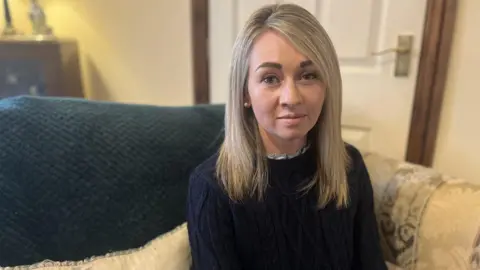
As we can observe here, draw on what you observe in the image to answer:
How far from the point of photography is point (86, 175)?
2.95ft

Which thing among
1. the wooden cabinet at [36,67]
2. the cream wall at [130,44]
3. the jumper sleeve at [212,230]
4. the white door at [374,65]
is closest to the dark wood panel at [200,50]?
the cream wall at [130,44]

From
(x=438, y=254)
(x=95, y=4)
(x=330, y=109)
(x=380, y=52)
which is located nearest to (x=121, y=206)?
(x=330, y=109)

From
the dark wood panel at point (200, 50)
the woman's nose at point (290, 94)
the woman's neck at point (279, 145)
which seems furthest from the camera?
the dark wood panel at point (200, 50)

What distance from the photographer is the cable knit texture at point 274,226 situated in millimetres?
859

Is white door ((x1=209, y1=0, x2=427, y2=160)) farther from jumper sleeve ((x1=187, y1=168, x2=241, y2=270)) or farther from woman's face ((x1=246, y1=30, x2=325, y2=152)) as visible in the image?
jumper sleeve ((x1=187, y1=168, x2=241, y2=270))

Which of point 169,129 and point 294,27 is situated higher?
point 294,27

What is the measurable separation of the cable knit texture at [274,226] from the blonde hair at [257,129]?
23mm

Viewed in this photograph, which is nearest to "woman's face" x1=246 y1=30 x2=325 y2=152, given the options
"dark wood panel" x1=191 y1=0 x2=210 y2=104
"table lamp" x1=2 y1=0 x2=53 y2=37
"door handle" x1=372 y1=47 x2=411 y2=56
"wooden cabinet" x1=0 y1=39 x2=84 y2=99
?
"door handle" x1=372 y1=47 x2=411 y2=56

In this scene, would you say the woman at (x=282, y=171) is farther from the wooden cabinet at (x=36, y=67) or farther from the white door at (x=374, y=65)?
the wooden cabinet at (x=36, y=67)

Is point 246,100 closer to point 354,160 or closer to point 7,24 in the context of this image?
A: point 354,160

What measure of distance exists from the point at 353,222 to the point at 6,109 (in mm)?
805

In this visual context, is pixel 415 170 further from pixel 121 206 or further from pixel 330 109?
pixel 121 206

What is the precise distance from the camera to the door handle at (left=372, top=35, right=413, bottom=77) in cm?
135

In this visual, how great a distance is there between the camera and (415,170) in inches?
41.3
